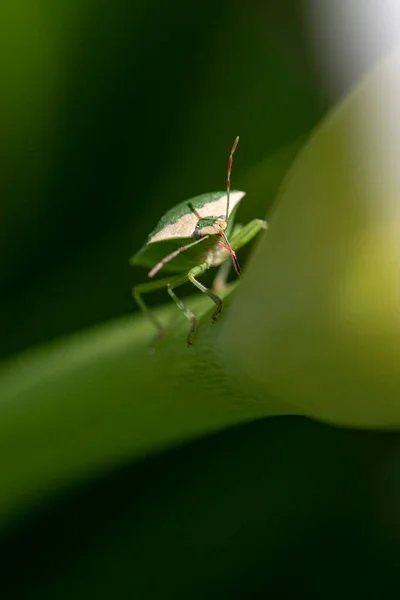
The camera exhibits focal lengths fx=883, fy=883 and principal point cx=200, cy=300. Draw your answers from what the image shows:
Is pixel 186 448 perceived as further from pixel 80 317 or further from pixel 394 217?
pixel 394 217

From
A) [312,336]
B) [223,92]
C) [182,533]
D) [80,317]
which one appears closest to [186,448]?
[182,533]

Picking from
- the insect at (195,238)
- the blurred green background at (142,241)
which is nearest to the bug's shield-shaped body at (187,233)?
the insect at (195,238)

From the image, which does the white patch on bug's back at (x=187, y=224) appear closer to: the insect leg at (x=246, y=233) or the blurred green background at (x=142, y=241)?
the insect leg at (x=246, y=233)

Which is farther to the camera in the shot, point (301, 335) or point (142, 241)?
point (142, 241)

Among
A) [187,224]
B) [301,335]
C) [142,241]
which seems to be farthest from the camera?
[142,241]

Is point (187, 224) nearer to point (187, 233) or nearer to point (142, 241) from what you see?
point (187, 233)

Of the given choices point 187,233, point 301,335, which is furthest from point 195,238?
point 301,335
